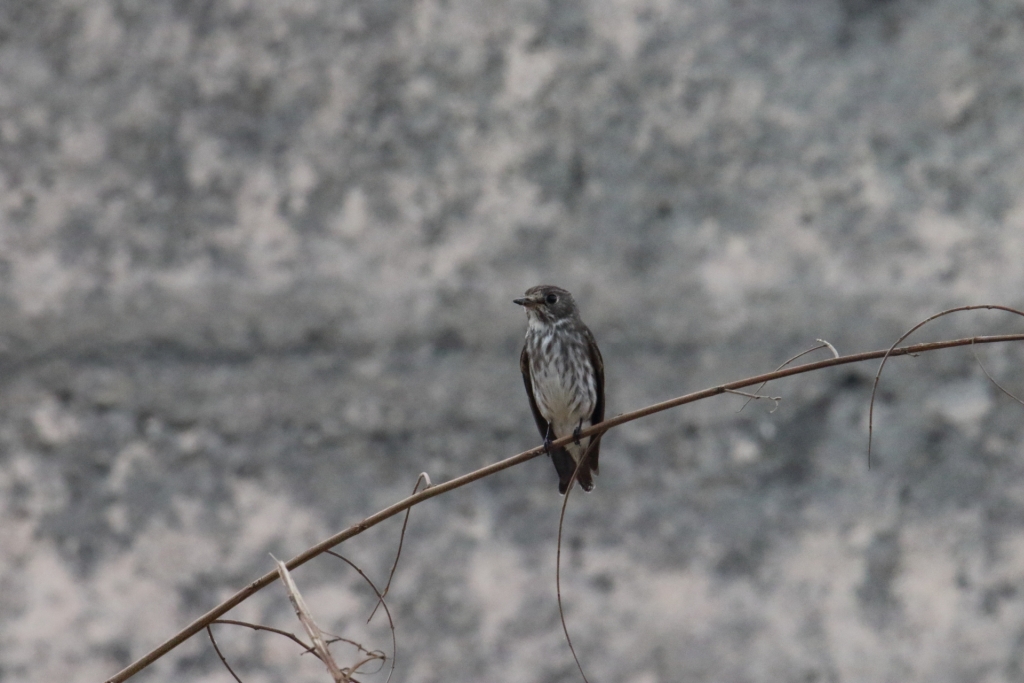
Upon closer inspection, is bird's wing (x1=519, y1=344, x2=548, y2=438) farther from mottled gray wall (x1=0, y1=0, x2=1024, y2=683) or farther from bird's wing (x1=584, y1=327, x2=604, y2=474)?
mottled gray wall (x1=0, y1=0, x2=1024, y2=683)

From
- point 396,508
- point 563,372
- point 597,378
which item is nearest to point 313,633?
point 396,508

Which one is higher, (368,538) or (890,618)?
(368,538)

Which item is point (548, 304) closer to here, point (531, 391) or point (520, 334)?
point (531, 391)

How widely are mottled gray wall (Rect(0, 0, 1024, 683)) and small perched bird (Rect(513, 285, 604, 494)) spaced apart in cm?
75

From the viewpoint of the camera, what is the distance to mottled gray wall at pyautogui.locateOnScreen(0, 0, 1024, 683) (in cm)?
407

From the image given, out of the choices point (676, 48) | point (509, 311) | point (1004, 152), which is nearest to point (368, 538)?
point (509, 311)

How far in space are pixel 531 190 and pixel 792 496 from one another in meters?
1.45

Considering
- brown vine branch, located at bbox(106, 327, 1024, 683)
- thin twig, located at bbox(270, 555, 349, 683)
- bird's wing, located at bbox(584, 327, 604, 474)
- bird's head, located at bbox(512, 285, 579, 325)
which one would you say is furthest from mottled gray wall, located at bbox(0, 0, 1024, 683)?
thin twig, located at bbox(270, 555, 349, 683)

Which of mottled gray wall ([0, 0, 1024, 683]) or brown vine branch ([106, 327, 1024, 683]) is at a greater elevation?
mottled gray wall ([0, 0, 1024, 683])

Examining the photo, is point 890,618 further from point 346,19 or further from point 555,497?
point 346,19

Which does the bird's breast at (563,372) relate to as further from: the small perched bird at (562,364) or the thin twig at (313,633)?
the thin twig at (313,633)

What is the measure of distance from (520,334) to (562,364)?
89 cm

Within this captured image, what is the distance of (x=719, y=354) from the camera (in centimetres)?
417

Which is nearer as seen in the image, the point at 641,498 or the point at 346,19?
the point at 641,498
